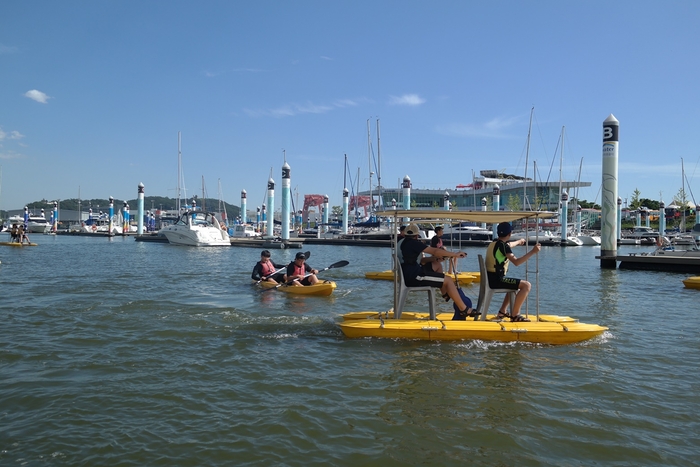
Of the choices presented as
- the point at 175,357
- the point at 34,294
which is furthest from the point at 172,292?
the point at 175,357

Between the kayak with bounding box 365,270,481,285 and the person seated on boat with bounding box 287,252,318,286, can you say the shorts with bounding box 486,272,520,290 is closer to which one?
the person seated on boat with bounding box 287,252,318,286

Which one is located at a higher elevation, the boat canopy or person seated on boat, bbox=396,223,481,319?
the boat canopy

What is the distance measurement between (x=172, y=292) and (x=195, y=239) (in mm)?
30934

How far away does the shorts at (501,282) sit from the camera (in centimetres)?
981

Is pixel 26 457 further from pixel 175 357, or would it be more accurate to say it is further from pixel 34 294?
pixel 34 294

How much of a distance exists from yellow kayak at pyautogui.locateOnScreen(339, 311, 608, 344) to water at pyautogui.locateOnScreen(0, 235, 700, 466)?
0.21 meters

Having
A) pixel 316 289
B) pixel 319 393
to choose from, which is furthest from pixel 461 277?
pixel 319 393

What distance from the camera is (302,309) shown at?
1384 cm

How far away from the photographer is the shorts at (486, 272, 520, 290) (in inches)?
386

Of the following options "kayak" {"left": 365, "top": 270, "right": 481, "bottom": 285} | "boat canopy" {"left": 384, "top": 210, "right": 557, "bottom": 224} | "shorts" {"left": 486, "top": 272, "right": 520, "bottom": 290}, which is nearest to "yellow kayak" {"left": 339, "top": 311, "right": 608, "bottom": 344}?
"shorts" {"left": 486, "top": 272, "right": 520, "bottom": 290}

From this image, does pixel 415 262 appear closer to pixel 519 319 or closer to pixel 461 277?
pixel 519 319

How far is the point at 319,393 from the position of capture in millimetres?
7234

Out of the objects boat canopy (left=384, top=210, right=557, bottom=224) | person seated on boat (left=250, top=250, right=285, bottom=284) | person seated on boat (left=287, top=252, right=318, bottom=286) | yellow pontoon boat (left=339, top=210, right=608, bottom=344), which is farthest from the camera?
person seated on boat (left=250, top=250, right=285, bottom=284)

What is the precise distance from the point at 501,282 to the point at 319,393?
4260mm
